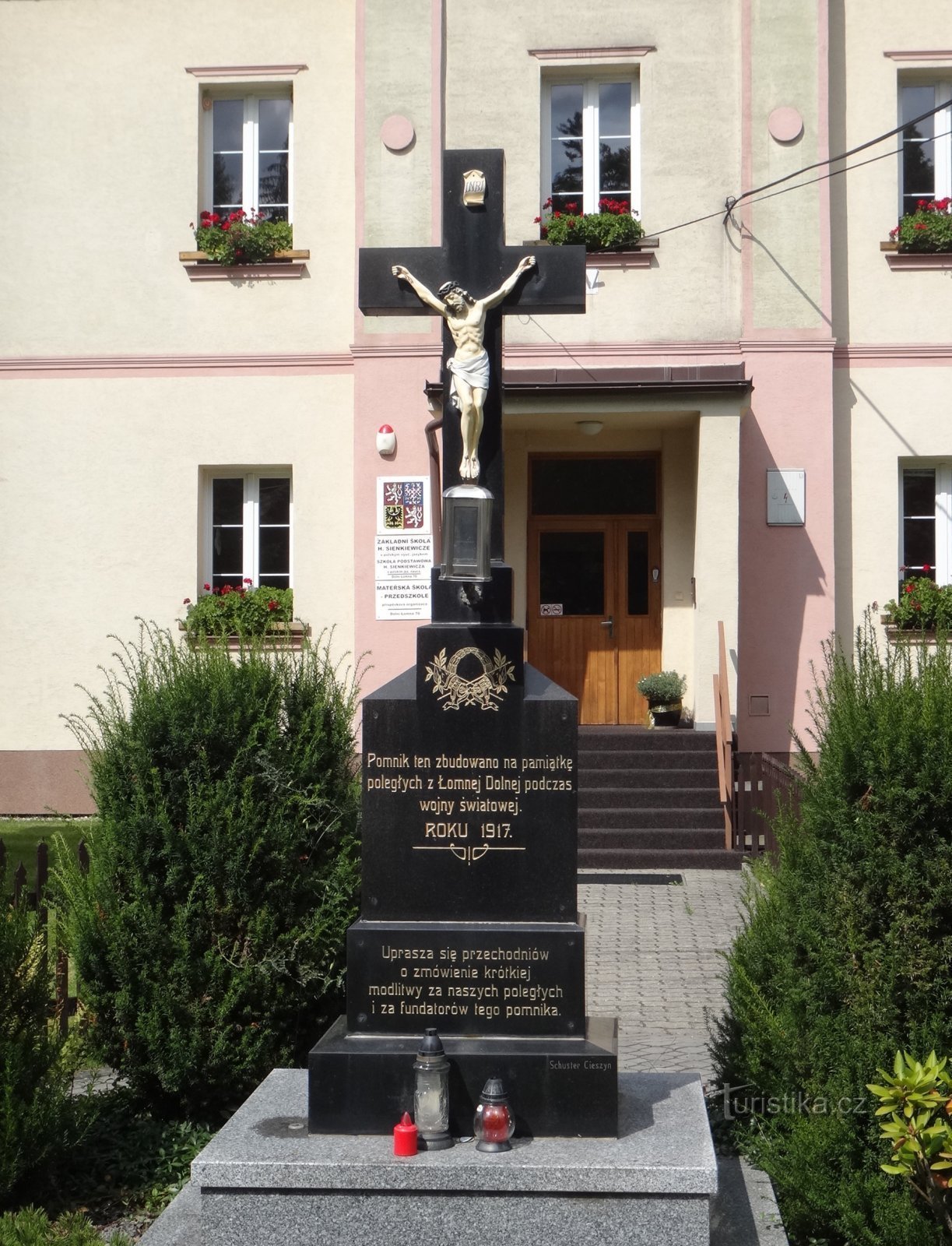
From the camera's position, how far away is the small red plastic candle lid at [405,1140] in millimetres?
4562

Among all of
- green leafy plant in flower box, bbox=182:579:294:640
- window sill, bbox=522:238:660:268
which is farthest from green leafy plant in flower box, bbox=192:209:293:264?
green leafy plant in flower box, bbox=182:579:294:640

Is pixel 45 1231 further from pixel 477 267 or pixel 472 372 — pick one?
pixel 477 267

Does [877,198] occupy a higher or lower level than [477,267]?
higher

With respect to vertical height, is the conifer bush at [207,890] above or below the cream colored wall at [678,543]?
below

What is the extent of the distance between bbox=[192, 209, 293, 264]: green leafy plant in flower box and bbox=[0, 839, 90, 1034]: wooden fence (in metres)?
8.40

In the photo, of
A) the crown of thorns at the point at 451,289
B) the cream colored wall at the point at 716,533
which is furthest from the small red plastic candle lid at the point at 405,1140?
the cream colored wall at the point at 716,533

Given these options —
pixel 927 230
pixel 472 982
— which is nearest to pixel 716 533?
pixel 927 230

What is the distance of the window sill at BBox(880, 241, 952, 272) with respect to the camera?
13898 mm

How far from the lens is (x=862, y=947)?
15.2ft

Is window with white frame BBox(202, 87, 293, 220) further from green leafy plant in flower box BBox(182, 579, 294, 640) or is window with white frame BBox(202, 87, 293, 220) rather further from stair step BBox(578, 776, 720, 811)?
stair step BBox(578, 776, 720, 811)

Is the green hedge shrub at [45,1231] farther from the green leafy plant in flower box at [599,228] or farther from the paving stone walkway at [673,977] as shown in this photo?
the green leafy plant in flower box at [599,228]

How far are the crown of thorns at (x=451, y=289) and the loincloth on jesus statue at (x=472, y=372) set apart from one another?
0.23 metres

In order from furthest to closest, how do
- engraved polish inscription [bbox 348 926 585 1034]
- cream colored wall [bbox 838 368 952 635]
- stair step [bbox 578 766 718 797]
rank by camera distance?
1. cream colored wall [bbox 838 368 952 635]
2. stair step [bbox 578 766 718 797]
3. engraved polish inscription [bbox 348 926 585 1034]

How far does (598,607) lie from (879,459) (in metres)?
3.19
